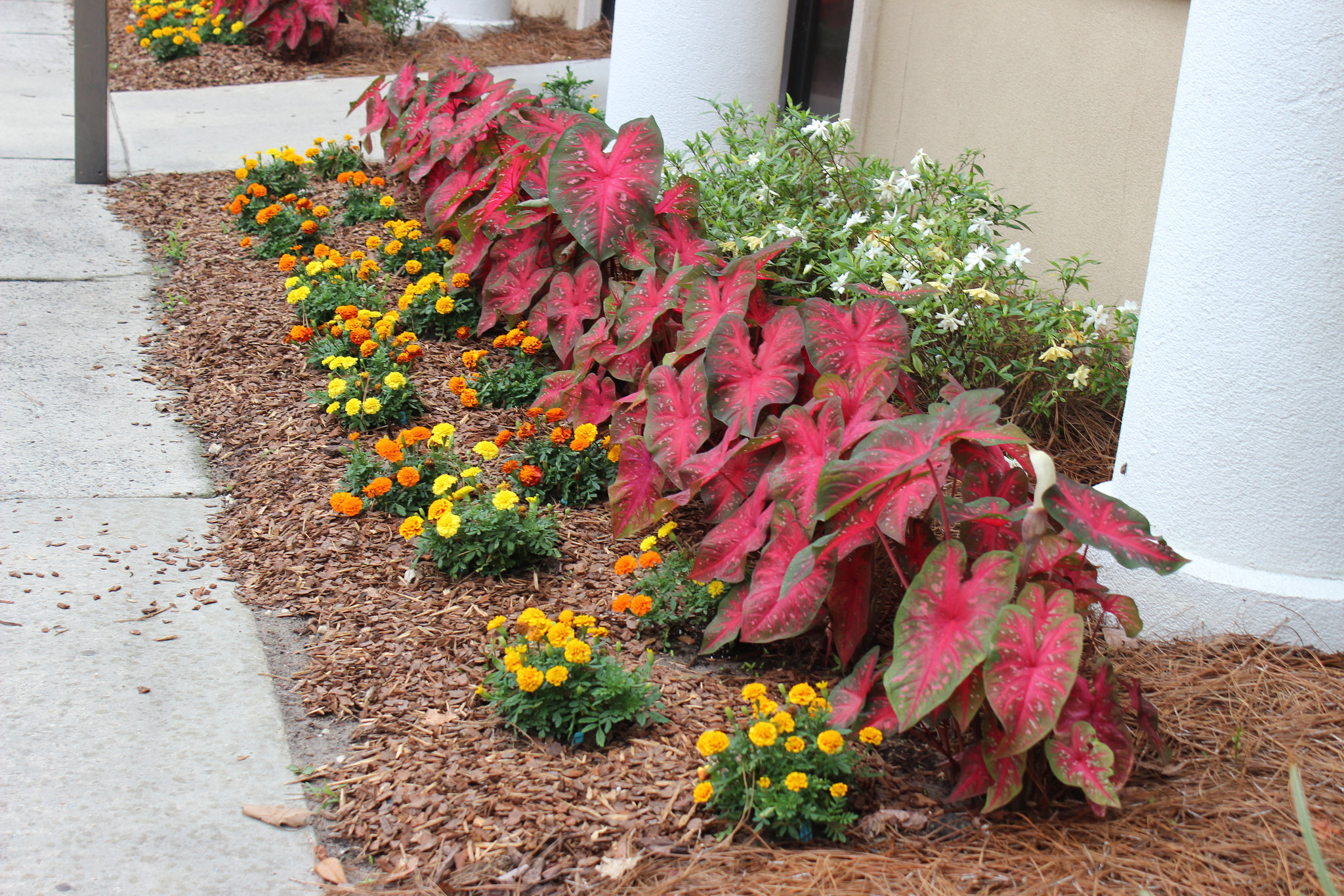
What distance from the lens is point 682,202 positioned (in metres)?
3.74

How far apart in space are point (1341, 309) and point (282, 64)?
288 inches

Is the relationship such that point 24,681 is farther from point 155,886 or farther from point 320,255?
point 320,255

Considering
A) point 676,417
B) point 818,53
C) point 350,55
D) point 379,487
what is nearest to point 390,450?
point 379,487

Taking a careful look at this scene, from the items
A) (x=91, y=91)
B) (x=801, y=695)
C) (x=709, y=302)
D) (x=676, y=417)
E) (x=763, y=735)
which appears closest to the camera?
(x=763, y=735)

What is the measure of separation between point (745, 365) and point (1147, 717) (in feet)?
→ 4.10

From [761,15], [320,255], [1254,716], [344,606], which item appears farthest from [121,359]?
[1254,716]

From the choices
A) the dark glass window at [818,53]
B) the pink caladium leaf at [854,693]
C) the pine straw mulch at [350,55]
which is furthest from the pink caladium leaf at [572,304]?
the pine straw mulch at [350,55]

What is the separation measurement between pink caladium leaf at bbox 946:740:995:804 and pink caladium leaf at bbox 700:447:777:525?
91cm

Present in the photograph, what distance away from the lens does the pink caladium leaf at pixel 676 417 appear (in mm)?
2898

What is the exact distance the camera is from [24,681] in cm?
252

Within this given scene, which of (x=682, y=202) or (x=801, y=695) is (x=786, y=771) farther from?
(x=682, y=202)

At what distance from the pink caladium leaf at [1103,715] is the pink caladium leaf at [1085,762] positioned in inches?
1.0

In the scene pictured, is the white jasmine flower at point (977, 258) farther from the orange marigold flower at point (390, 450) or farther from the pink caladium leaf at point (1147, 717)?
the orange marigold flower at point (390, 450)

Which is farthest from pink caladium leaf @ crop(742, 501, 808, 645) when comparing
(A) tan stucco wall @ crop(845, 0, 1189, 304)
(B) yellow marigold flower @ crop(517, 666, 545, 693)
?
(A) tan stucco wall @ crop(845, 0, 1189, 304)
